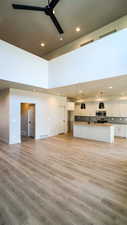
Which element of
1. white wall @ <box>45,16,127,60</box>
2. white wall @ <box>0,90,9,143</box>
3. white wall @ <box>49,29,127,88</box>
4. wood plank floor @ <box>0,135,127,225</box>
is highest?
white wall @ <box>45,16,127,60</box>

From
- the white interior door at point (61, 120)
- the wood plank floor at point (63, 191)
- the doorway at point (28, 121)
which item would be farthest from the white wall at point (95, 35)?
the wood plank floor at point (63, 191)

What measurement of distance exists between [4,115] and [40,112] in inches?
76.4

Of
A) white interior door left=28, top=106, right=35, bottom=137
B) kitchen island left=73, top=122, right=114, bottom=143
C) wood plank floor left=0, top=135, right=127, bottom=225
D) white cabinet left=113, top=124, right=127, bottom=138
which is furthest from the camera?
white cabinet left=113, top=124, right=127, bottom=138

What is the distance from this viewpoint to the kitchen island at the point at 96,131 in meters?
6.04

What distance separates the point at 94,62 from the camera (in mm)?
4141

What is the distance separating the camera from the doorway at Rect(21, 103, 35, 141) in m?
7.06

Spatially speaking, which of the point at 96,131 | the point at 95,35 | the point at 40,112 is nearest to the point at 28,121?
the point at 40,112

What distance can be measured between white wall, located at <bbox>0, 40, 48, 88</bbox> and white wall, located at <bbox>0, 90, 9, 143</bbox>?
154cm

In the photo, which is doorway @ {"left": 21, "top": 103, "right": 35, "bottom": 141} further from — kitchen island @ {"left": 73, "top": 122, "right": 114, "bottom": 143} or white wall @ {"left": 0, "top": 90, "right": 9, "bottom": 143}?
kitchen island @ {"left": 73, "top": 122, "right": 114, "bottom": 143}

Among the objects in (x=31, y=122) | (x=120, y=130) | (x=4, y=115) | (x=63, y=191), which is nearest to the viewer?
(x=63, y=191)

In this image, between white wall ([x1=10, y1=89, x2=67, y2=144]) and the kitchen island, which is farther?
the kitchen island

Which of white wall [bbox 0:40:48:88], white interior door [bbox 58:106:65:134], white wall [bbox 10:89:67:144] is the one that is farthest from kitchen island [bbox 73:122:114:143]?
white wall [bbox 0:40:48:88]

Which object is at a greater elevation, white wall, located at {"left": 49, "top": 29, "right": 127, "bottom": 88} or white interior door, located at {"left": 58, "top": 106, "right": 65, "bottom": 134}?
white wall, located at {"left": 49, "top": 29, "right": 127, "bottom": 88}

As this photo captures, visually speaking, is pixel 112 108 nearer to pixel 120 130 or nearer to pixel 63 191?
pixel 120 130
